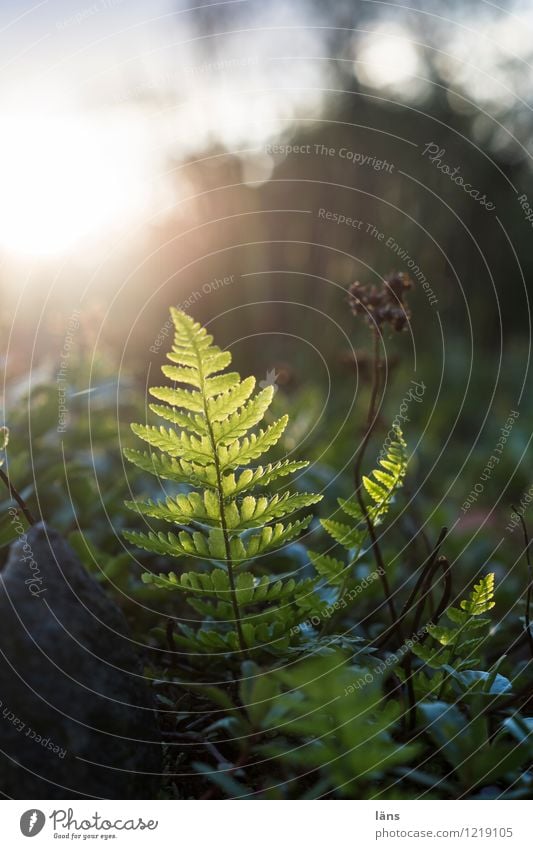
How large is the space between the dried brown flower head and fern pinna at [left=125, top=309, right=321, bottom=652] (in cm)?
31

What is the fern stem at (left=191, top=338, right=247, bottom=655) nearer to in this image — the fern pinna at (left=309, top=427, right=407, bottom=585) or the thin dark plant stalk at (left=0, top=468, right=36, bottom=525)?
the fern pinna at (left=309, top=427, right=407, bottom=585)

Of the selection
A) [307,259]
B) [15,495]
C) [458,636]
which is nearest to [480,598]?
[458,636]

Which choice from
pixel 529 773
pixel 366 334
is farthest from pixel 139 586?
pixel 366 334

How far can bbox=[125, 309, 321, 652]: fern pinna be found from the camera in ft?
2.93

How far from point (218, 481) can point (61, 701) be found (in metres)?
0.34

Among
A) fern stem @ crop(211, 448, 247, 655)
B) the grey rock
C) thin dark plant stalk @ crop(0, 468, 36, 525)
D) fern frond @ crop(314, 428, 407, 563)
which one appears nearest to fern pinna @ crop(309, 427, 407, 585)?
fern frond @ crop(314, 428, 407, 563)

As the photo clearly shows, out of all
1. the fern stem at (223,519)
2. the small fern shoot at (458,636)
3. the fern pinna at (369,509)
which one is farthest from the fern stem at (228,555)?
the small fern shoot at (458,636)

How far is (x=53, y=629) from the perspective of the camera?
0.95 m

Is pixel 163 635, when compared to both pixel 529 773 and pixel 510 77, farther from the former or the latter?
pixel 510 77

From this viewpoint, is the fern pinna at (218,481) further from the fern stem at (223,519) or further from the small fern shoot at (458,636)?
the small fern shoot at (458,636)

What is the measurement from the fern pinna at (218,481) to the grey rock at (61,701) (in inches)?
5.0

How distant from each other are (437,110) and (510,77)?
1064 mm

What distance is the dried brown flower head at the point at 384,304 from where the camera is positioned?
113 cm

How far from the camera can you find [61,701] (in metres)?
0.92
